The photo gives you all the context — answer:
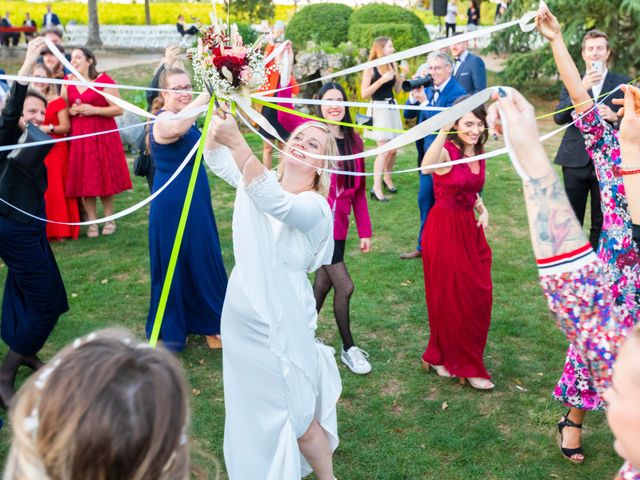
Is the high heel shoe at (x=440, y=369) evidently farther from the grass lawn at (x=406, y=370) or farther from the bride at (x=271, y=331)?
the bride at (x=271, y=331)

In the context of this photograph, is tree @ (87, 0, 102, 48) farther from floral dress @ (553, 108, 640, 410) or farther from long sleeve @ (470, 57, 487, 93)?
floral dress @ (553, 108, 640, 410)

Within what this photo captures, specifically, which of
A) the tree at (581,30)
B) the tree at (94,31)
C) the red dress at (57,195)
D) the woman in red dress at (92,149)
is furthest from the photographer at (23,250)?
the tree at (94,31)

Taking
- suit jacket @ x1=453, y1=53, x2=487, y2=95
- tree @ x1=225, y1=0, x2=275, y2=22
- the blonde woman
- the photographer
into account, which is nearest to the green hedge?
the blonde woman

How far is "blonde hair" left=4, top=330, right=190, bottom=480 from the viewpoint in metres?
1.37

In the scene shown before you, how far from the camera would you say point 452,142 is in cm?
492

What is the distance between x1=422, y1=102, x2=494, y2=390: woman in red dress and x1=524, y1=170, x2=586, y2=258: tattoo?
320 cm

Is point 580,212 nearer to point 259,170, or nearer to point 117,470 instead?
point 259,170

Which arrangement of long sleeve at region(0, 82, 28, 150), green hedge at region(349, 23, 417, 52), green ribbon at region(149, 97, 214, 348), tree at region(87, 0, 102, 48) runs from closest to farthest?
green ribbon at region(149, 97, 214, 348) → long sleeve at region(0, 82, 28, 150) → green hedge at region(349, 23, 417, 52) → tree at region(87, 0, 102, 48)

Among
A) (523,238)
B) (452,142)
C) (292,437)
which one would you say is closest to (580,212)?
(523,238)

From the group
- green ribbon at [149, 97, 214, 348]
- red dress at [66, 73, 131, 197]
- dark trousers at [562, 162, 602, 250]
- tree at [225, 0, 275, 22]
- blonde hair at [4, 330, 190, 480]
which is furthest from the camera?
tree at [225, 0, 275, 22]

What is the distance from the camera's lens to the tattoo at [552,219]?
1.65m

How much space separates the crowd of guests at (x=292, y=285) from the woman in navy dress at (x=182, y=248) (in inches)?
0.6

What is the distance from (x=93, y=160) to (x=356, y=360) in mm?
4490

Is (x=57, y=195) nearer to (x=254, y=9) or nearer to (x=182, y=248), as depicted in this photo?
(x=182, y=248)
